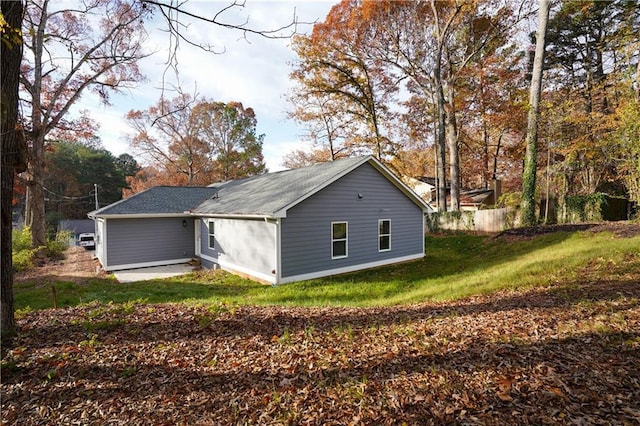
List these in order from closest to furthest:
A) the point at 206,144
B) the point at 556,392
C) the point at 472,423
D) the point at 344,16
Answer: the point at 472,423
the point at 556,392
the point at 344,16
the point at 206,144

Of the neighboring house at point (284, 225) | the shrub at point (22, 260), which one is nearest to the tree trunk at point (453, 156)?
the neighboring house at point (284, 225)

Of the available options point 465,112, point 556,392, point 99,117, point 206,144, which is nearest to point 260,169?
point 206,144

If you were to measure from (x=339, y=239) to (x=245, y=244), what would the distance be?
136 inches

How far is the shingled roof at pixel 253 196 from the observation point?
10.7 metres

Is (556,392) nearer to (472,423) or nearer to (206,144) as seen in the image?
(472,423)

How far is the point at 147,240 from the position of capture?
551 inches

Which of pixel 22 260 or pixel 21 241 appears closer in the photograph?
pixel 22 260

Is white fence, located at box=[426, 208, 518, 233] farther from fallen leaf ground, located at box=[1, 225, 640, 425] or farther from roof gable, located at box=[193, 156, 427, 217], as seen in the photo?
fallen leaf ground, located at box=[1, 225, 640, 425]

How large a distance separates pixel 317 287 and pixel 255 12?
304 inches

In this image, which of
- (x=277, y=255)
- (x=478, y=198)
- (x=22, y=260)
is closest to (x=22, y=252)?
(x=22, y=260)

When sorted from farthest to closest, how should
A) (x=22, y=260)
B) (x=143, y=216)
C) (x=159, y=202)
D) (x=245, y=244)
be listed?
(x=159, y=202) < (x=143, y=216) < (x=22, y=260) < (x=245, y=244)

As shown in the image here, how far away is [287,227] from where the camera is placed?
10164 mm

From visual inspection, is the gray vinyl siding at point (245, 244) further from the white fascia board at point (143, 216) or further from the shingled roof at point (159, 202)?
the shingled roof at point (159, 202)

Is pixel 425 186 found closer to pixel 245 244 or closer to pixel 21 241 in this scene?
pixel 245 244
